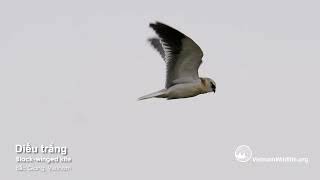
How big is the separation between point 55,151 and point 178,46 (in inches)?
155

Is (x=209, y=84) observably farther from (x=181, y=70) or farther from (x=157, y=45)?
(x=157, y=45)

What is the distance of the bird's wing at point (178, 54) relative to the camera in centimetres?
1920

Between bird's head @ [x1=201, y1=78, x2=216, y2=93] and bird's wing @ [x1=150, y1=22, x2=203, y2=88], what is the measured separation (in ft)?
0.54

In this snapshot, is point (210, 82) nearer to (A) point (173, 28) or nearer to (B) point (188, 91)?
(B) point (188, 91)

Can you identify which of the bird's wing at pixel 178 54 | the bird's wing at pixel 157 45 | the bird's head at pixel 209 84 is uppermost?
the bird's wing at pixel 157 45

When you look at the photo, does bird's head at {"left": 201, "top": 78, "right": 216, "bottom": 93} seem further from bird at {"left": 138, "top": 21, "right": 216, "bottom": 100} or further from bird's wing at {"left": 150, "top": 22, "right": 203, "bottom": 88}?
bird's wing at {"left": 150, "top": 22, "right": 203, "bottom": 88}

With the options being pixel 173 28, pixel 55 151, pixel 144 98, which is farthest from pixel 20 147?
pixel 173 28

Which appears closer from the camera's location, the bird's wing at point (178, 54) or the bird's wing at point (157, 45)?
the bird's wing at point (178, 54)

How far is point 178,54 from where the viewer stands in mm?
19734

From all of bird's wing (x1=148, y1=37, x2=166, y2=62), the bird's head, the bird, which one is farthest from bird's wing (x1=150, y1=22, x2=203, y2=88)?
bird's wing (x1=148, y1=37, x2=166, y2=62)

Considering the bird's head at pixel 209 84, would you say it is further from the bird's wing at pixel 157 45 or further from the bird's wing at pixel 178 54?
the bird's wing at pixel 157 45

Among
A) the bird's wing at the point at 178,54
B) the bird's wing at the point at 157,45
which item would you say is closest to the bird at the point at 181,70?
the bird's wing at the point at 178,54

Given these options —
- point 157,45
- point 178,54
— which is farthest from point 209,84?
point 157,45

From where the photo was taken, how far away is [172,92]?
2014 centimetres
